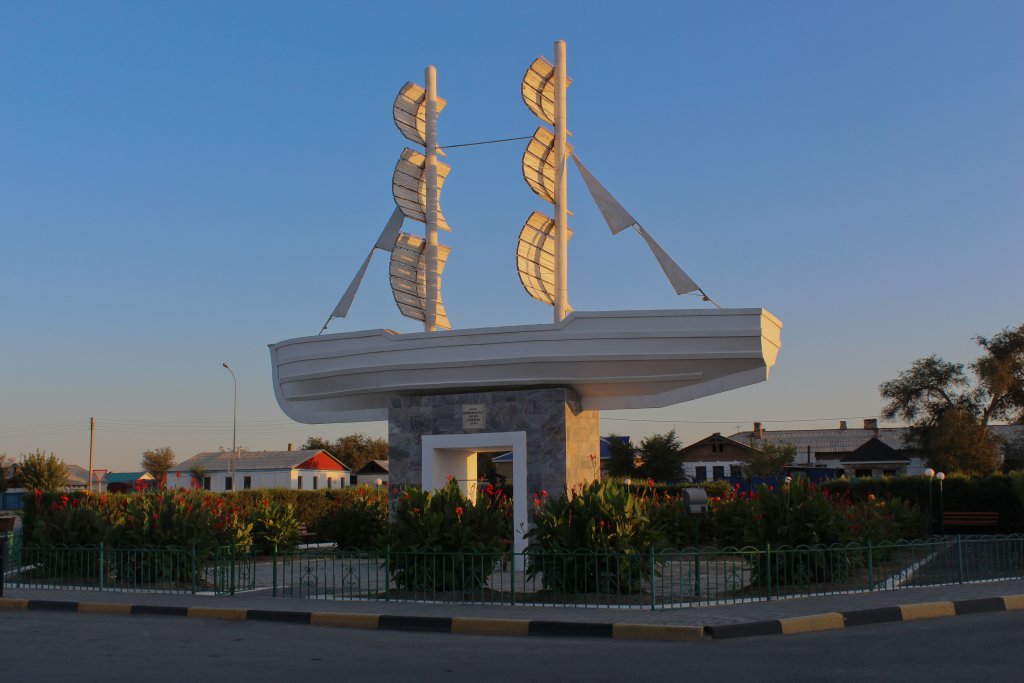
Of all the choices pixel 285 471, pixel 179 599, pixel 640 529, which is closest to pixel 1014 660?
pixel 640 529

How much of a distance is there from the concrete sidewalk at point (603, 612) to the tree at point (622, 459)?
47457 mm

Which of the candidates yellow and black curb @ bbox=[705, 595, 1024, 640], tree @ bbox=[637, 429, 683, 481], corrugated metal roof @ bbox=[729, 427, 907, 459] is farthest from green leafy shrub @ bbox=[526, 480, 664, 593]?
corrugated metal roof @ bbox=[729, 427, 907, 459]

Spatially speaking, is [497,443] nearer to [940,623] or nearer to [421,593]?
[421,593]

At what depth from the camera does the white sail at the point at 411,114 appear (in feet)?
74.9

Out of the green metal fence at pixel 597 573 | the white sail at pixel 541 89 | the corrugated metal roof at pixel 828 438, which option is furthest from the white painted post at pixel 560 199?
the corrugated metal roof at pixel 828 438

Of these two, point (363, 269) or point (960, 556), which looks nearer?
point (960, 556)

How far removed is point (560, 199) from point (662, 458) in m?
42.5

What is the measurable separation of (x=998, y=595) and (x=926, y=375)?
52.5m

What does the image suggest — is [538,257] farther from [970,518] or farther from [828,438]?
[828,438]

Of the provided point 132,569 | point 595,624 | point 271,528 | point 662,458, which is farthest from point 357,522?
point 662,458

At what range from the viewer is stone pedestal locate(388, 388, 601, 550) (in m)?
19.8

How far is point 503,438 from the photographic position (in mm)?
20203

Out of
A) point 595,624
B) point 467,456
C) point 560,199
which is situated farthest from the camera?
point 467,456

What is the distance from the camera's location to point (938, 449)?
57.9 metres
